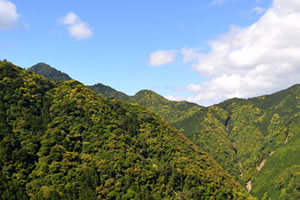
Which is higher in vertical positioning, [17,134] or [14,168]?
[17,134]

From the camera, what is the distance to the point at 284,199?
164375mm

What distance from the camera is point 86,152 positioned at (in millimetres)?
126562

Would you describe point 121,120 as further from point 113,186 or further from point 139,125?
point 113,186

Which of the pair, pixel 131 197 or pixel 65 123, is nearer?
pixel 131 197

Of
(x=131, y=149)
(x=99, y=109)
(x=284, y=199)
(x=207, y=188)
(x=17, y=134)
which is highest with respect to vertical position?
(x=99, y=109)

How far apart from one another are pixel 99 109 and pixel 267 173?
136 metres

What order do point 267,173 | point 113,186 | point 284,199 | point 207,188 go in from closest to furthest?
1. point 113,186
2. point 207,188
3. point 284,199
4. point 267,173

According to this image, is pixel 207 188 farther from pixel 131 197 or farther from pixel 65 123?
pixel 65 123

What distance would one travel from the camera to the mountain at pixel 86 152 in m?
106

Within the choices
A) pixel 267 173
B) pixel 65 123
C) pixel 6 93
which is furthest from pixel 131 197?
pixel 267 173

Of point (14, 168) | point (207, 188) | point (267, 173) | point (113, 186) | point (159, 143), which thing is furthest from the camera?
point (267, 173)

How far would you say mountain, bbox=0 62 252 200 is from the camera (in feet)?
348

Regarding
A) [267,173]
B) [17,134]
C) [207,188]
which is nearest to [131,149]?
[207,188]

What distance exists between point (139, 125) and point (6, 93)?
76709 millimetres
